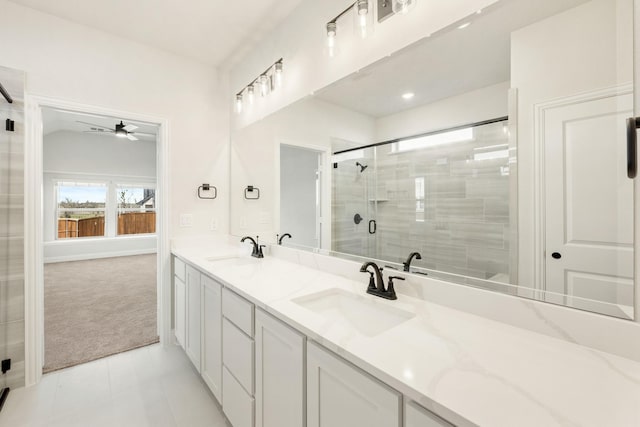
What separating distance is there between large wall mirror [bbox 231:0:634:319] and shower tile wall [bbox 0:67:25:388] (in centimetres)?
210

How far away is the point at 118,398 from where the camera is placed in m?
1.84

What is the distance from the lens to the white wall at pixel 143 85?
195 cm

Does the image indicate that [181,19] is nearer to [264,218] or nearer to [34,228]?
[264,218]

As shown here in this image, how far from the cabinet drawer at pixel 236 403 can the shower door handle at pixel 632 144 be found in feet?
5.33

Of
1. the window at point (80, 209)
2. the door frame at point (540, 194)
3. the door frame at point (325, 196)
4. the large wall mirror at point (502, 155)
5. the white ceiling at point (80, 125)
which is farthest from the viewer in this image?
the window at point (80, 209)

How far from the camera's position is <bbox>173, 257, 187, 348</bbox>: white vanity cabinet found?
2213 millimetres

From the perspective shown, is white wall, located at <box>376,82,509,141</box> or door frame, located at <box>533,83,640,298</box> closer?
door frame, located at <box>533,83,640,298</box>

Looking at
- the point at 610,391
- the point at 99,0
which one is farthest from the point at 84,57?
the point at 610,391

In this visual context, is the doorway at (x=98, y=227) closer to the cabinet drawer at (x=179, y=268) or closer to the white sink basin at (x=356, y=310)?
the cabinet drawer at (x=179, y=268)

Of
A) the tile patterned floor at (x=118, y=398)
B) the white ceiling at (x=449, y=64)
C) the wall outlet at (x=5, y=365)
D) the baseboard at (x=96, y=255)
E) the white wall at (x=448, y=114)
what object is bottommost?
the tile patterned floor at (x=118, y=398)

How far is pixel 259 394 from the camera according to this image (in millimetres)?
1243

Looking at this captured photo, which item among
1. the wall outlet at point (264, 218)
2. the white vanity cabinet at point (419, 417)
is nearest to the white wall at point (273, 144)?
the wall outlet at point (264, 218)

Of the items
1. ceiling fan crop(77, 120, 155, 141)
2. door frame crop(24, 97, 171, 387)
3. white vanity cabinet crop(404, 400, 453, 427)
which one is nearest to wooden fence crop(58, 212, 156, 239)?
ceiling fan crop(77, 120, 155, 141)

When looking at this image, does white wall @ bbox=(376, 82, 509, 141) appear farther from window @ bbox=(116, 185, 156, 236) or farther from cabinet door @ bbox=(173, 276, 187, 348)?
window @ bbox=(116, 185, 156, 236)
